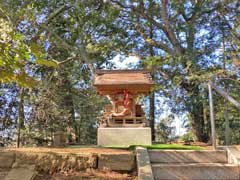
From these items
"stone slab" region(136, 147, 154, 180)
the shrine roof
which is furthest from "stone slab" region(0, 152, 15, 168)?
the shrine roof

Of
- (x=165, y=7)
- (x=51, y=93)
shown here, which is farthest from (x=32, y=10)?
(x=165, y=7)

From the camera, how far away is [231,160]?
4.98m

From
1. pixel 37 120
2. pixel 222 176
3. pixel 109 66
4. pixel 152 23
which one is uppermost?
pixel 152 23

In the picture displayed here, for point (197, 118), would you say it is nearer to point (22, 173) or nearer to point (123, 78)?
point (123, 78)

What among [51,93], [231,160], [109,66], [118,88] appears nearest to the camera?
[231,160]

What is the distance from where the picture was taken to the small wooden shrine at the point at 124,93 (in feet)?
26.0

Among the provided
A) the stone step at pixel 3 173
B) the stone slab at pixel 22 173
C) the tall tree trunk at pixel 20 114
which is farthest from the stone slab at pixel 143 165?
the tall tree trunk at pixel 20 114

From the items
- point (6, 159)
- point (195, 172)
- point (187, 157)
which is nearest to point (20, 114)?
point (6, 159)

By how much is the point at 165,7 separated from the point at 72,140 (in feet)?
20.8

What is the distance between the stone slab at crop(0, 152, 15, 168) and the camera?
190 inches

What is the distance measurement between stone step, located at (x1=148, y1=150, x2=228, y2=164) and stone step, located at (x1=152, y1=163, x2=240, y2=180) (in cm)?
49

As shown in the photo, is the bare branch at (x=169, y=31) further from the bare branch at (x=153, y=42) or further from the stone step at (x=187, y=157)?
the stone step at (x=187, y=157)

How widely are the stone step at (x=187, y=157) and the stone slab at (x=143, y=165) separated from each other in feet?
0.80

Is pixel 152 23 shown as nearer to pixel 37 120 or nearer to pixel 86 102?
pixel 86 102
